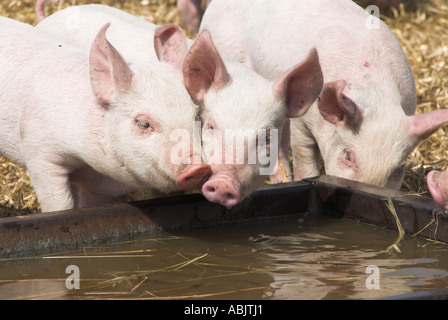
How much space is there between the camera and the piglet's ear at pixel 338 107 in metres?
4.14

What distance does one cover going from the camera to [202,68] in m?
3.71

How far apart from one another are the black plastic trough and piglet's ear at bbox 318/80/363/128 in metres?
0.32

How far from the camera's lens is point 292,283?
10.5 ft

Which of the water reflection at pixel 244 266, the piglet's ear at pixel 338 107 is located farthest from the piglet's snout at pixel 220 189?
the piglet's ear at pixel 338 107

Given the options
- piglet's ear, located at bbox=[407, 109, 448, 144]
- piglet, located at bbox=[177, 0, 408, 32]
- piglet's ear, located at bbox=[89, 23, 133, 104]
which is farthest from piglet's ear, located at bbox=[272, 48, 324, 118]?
piglet, located at bbox=[177, 0, 408, 32]

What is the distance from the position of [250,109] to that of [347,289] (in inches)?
37.7

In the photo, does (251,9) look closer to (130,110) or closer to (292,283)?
(130,110)

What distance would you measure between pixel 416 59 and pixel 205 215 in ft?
12.8

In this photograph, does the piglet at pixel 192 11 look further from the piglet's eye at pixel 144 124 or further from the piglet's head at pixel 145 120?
the piglet's eye at pixel 144 124

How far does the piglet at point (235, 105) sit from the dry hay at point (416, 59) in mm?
999

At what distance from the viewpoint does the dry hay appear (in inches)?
208

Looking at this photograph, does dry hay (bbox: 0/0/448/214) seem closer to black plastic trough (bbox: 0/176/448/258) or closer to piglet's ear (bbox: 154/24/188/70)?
black plastic trough (bbox: 0/176/448/258)

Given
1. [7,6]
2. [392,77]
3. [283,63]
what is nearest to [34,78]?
[283,63]

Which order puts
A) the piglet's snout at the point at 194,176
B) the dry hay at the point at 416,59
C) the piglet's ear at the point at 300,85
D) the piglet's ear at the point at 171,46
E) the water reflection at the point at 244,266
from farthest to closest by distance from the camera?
the dry hay at the point at 416,59, the piglet's ear at the point at 171,46, the piglet's ear at the point at 300,85, the piglet's snout at the point at 194,176, the water reflection at the point at 244,266
